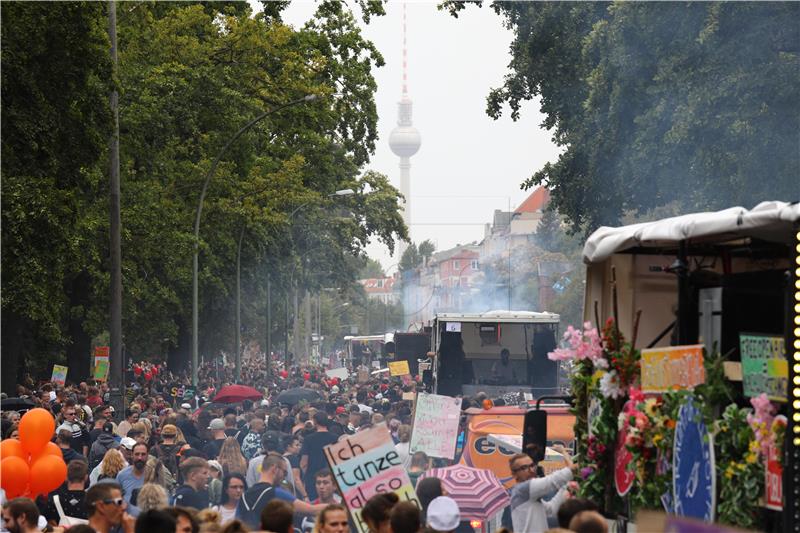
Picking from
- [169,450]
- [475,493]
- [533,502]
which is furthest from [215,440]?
[533,502]

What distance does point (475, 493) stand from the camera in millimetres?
12008

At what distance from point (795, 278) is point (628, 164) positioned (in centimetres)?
2291

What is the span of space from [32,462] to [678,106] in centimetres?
1624

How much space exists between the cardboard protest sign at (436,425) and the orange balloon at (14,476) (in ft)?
16.8

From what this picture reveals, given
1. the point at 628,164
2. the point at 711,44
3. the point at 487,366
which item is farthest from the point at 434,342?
the point at 711,44

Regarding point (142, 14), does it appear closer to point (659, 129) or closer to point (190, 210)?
point (190, 210)

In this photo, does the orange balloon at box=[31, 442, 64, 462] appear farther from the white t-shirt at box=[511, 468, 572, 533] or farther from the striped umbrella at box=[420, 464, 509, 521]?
the white t-shirt at box=[511, 468, 572, 533]

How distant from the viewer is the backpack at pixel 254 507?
37.9 ft

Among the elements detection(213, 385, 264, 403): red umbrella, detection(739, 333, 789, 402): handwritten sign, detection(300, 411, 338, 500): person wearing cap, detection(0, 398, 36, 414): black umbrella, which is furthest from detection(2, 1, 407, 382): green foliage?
detection(739, 333, 789, 402): handwritten sign

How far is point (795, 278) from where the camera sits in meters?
6.00

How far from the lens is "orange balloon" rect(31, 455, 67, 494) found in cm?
1184

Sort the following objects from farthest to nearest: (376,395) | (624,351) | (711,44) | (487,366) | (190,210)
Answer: (190,210) < (376,395) < (487,366) < (711,44) < (624,351)

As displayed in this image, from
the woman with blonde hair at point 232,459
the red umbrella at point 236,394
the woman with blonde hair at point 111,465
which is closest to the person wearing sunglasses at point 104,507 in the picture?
the woman with blonde hair at point 111,465

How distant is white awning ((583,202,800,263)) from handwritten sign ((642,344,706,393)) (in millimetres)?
577
